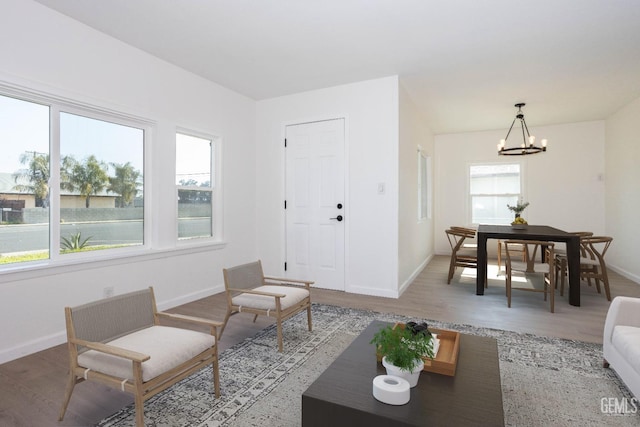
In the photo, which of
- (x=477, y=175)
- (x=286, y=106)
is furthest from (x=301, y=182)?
(x=477, y=175)

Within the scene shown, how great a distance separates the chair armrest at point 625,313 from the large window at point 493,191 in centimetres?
554

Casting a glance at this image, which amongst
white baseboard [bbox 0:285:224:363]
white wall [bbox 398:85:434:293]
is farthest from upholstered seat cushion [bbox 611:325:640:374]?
white baseboard [bbox 0:285:224:363]

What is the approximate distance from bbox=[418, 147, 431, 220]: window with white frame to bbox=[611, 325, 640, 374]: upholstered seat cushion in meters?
4.09

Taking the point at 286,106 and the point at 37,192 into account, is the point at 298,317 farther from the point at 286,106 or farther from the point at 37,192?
the point at 286,106

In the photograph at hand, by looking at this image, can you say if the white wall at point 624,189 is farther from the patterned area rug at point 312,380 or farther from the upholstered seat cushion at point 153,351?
the upholstered seat cushion at point 153,351

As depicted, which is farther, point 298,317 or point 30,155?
point 298,317

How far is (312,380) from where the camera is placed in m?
2.33

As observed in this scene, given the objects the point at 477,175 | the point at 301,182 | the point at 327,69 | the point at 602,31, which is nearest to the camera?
the point at 602,31

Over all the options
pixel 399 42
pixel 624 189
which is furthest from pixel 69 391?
pixel 624 189

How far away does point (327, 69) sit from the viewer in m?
4.18

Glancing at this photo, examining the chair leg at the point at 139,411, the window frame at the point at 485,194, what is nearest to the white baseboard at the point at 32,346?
the chair leg at the point at 139,411

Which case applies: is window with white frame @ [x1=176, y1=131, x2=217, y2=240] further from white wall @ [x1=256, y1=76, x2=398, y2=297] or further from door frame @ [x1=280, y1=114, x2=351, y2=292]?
white wall @ [x1=256, y1=76, x2=398, y2=297]

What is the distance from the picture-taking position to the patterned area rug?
1913 mm

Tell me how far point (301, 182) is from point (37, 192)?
307 centimetres
